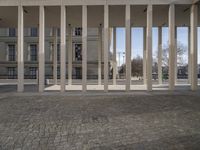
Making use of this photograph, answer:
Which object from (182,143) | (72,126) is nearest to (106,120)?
(72,126)

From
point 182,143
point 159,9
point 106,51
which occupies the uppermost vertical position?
point 159,9

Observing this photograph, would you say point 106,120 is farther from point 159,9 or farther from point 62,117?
point 159,9

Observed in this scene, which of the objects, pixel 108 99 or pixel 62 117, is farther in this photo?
pixel 108 99

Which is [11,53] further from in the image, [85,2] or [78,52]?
[85,2]

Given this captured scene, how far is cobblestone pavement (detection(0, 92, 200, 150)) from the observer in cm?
839

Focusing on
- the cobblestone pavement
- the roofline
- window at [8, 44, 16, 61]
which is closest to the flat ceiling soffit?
the roofline

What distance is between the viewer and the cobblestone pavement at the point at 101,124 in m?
8.39

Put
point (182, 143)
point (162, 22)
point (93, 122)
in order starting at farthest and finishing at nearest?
point (162, 22) < point (93, 122) < point (182, 143)

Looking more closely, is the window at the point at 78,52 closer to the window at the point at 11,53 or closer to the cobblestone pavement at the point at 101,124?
the window at the point at 11,53

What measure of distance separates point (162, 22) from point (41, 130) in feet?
56.1

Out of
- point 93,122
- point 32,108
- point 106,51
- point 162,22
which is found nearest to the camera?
point 93,122

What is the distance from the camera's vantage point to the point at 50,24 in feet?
81.8

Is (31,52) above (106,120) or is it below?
above

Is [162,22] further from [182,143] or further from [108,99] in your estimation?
[182,143]
